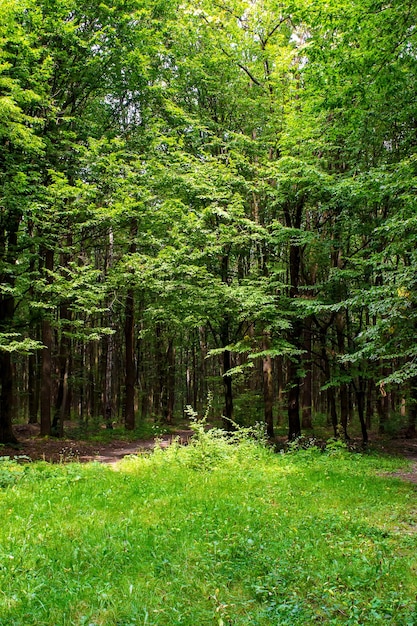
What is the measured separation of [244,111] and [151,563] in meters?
17.7

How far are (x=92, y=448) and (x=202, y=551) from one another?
12.5m

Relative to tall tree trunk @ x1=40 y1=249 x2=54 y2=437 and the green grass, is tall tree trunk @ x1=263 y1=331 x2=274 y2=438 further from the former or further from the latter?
tall tree trunk @ x1=40 y1=249 x2=54 y2=437

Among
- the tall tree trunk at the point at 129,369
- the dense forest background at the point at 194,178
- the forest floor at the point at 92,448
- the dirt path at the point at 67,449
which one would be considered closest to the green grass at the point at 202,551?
the forest floor at the point at 92,448

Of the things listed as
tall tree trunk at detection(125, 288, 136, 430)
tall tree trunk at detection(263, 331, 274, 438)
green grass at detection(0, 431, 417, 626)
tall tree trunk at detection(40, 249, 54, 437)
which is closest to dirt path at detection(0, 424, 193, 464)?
tall tree trunk at detection(40, 249, 54, 437)

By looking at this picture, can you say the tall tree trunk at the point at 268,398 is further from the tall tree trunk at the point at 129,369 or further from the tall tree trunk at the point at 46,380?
the tall tree trunk at the point at 46,380

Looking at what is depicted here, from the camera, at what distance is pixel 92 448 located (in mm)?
16281

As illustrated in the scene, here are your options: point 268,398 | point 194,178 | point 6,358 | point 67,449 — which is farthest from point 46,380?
point 194,178

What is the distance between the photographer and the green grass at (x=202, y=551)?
365cm

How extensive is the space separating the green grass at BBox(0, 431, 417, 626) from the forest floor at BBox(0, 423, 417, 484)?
4.39 meters

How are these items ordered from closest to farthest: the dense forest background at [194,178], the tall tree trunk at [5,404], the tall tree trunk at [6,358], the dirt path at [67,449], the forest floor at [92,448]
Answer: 1. the dense forest background at [194,178]
2. the forest floor at [92,448]
3. the dirt path at [67,449]
4. the tall tree trunk at [6,358]
5. the tall tree trunk at [5,404]

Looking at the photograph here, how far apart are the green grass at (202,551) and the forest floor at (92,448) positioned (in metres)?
4.39

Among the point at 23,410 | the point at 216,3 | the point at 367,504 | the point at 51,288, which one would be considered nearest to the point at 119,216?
the point at 51,288

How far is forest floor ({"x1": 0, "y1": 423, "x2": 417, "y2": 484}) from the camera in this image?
509 inches

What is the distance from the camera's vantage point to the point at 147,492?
7320mm
